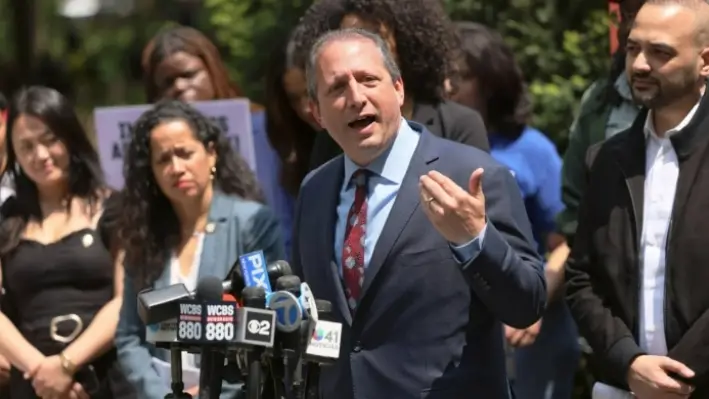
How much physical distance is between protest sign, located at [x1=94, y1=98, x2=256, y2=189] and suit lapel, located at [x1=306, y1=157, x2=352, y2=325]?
1.76 metres

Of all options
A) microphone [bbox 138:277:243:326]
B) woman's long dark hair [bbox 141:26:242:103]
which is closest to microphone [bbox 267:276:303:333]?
microphone [bbox 138:277:243:326]

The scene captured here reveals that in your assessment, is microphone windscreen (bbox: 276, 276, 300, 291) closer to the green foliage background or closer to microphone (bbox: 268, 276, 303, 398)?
microphone (bbox: 268, 276, 303, 398)

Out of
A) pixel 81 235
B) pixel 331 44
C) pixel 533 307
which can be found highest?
pixel 331 44

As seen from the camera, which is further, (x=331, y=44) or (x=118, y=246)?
(x=118, y=246)

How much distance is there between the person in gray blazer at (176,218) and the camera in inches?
221

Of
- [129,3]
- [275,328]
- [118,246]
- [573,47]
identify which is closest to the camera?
[275,328]

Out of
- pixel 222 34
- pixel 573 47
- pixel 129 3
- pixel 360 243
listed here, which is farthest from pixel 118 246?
pixel 129 3

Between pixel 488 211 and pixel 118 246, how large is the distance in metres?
2.08

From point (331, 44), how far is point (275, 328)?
42.8 inches

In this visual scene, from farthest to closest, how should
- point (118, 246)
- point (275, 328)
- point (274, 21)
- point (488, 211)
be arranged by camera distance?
point (274, 21) < point (118, 246) < point (488, 211) < point (275, 328)

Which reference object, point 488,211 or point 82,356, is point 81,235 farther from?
point 488,211

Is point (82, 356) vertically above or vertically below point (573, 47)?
below

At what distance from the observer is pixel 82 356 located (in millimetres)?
6066

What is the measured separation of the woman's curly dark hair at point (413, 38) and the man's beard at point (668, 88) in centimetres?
101
